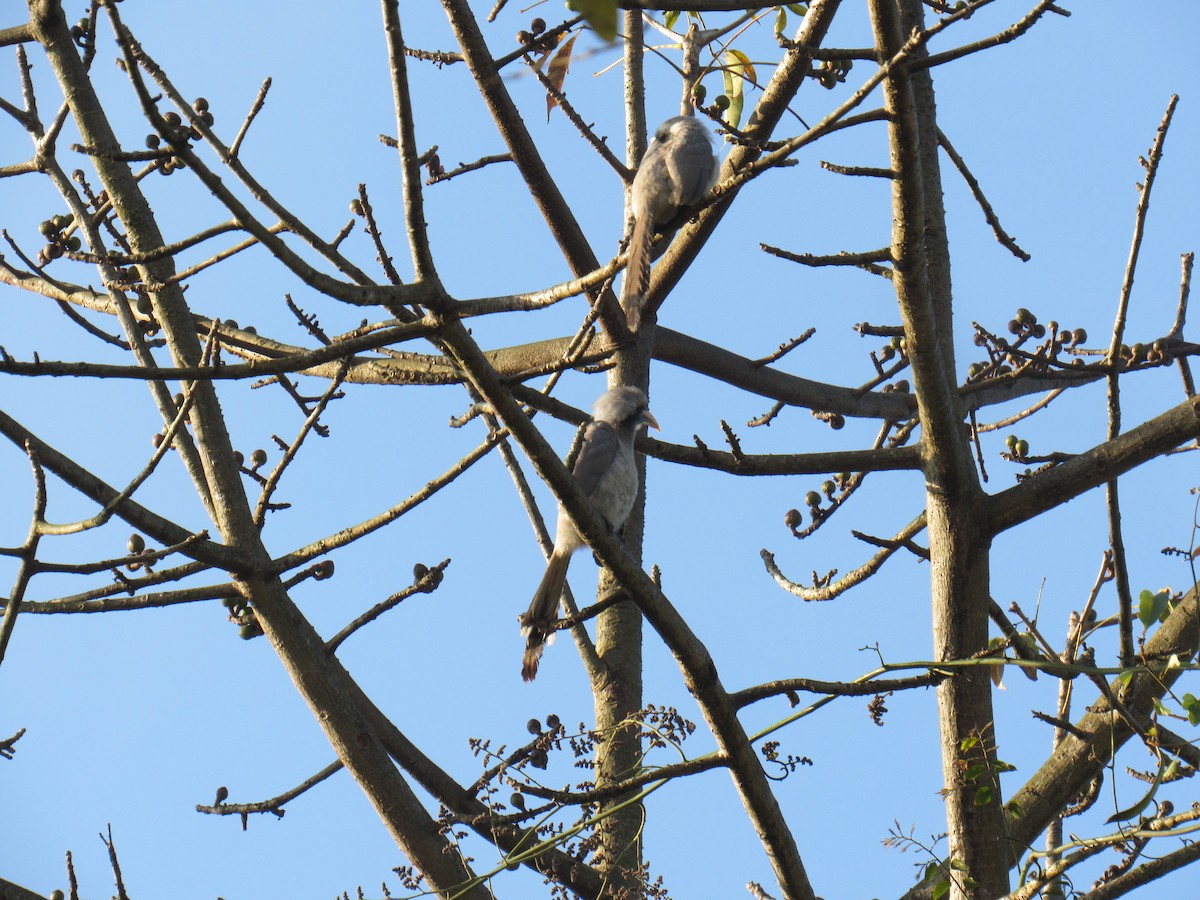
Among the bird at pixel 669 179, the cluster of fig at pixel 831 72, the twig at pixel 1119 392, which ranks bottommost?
the twig at pixel 1119 392

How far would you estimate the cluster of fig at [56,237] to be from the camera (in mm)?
4242

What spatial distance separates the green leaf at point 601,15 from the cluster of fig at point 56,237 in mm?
3745

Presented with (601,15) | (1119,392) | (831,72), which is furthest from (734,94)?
(601,15)

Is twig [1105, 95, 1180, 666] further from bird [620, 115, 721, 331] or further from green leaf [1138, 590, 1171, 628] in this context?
bird [620, 115, 721, 331]

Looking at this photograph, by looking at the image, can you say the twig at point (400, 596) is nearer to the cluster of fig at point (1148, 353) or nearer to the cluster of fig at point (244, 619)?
the cluster of fig at point (244, 619)

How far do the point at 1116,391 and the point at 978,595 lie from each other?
90 cm

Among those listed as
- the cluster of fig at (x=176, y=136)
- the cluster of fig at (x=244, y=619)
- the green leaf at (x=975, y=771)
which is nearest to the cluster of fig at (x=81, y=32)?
the cluster of fig at (x=176, y=136)

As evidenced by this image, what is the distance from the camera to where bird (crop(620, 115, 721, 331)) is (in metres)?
4.84

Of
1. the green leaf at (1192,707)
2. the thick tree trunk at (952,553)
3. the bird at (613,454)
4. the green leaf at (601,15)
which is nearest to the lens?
the green leaf at (601,15)

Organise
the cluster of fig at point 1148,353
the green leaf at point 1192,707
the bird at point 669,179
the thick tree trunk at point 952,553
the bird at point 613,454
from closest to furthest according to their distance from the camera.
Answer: the green leaf at point 1192,707 → the thick tree trunk at point 952,553 → the cluster of fig at point 1148,353 → the bird at point 669,179 → the bird at point 613,454

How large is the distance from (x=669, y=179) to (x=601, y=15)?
13.8 ft

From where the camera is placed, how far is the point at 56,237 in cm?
423

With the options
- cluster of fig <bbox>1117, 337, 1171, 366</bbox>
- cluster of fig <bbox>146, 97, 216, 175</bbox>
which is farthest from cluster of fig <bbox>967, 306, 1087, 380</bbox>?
cluster of fig <bbox>146, 97, 216, 175</bbox>

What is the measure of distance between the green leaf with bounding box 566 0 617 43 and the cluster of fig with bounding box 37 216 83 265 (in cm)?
375
